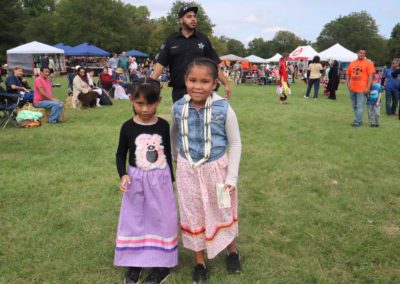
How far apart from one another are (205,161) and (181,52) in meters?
1.86

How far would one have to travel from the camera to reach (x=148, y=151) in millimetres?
2781

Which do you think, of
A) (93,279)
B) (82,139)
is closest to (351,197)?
(93,279)

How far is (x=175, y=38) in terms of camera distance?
424 centimetres

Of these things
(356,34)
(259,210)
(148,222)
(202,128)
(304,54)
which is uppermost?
(356,34)

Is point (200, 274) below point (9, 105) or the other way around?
below

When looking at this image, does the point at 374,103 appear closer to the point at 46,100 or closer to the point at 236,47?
the point at 46,100

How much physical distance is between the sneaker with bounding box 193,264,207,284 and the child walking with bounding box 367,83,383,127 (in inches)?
297

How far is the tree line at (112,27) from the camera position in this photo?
48.1 m

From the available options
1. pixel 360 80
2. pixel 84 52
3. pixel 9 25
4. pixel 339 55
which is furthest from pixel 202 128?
pixel 9 25

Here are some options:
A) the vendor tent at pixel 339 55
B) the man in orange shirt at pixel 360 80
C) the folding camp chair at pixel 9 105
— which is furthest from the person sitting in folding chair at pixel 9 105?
the vendor tent at pixel 339 55

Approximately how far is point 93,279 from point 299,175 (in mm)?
3359

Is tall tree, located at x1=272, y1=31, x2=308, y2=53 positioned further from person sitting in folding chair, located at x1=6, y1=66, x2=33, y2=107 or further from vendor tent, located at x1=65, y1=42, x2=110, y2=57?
person sitting in folding chair, located at x1=6, y1=66, x2=33, y2=107

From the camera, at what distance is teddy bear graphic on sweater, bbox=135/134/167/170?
2.78m

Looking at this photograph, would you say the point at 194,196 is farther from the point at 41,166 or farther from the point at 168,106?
the point at 168,106
